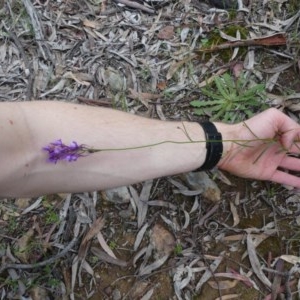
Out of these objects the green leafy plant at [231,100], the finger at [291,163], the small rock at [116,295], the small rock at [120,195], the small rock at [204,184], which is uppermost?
the green leafy plant at [231,100]

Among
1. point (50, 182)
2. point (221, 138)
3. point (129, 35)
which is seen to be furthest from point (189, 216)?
point (129, 35)

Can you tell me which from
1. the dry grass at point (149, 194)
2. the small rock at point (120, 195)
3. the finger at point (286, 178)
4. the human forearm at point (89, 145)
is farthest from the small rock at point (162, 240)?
the finger at point (286, 178)

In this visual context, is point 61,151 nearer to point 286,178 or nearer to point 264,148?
point 264,148

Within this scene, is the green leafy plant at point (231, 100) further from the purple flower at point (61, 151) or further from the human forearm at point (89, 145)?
the purple flower at point (61, 151)

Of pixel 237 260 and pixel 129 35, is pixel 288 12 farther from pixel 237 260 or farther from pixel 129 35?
pixel 237 260

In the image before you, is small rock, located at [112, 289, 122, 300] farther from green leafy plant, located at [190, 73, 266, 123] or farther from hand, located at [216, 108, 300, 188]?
green leafy plant, located at [190, 73, 266, 123]
